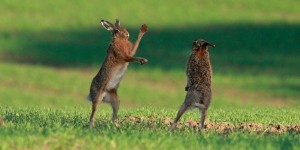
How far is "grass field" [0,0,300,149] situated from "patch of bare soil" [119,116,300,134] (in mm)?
22

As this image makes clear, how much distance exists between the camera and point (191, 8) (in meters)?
56.0

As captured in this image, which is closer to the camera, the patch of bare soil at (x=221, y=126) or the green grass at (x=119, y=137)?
the green grass at (x=119, y=137)

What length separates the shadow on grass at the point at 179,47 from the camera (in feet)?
139

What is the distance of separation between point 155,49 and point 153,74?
548cm

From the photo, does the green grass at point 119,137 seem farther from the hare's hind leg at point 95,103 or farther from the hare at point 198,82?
the hare at point 198,82

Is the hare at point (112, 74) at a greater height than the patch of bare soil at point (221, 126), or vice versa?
the hare at point (112, 74)

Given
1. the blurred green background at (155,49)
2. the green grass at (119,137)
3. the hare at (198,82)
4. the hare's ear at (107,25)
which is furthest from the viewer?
the blurred green background at (155,49)

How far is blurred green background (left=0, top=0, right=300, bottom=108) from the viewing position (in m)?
36.3

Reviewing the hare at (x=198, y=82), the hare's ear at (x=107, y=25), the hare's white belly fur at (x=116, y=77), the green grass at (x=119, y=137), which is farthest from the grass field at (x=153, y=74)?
the hare's ear at (x=107, y=25)

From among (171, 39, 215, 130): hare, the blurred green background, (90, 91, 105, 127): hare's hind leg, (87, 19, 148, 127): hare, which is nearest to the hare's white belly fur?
(87, 19, 148, 127): hare

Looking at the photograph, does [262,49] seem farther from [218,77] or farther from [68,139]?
[68,139]

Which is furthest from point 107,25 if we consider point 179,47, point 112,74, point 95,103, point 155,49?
point 179,47

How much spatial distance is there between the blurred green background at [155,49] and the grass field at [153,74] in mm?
57

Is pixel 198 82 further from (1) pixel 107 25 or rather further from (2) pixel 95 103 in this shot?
(1) pixel 107 25
